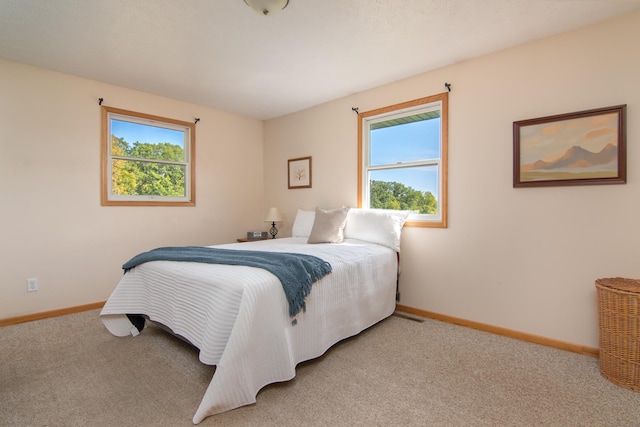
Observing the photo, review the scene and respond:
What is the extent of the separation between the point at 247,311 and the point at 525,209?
2.32m

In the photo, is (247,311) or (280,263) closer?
(247,311)

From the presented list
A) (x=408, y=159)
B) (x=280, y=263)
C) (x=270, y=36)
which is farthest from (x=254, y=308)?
(x=408, y=159)

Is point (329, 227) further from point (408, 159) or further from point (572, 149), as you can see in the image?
point (572, 149)

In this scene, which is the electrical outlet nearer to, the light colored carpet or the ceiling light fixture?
the light colored carpet

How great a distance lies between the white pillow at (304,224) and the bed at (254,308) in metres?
0.68

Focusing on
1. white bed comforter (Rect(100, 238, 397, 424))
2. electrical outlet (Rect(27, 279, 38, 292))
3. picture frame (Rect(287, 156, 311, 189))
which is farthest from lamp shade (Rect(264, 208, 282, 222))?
electrical outlet (Rect(27, 279, 38, 292))

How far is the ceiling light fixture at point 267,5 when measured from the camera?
1.97m

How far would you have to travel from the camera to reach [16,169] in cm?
289

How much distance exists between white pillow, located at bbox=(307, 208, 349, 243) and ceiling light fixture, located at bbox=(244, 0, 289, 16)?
1.92 metres

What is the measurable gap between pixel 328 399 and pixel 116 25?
2939 millimetres

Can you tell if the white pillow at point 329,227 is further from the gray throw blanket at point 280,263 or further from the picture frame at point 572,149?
the picture frame at point 572,149

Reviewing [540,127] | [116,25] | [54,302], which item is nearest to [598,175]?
[540,127]

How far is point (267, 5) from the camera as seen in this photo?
200cm

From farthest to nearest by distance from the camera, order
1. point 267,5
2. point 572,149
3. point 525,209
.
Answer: point 525,209
point 572,149
point 267,5
